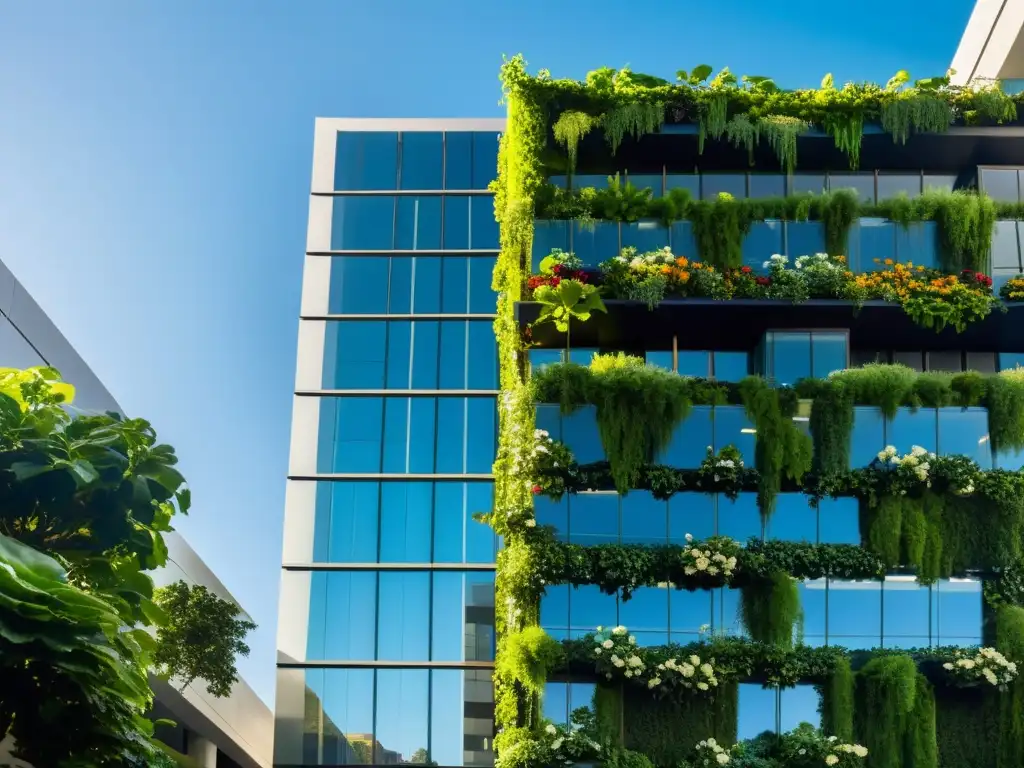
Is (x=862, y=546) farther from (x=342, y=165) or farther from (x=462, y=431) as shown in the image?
(x=342, y=165)

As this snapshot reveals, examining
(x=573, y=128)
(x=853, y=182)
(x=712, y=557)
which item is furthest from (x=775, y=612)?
(x=573, y=128)

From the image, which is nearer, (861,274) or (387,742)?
(861,274)

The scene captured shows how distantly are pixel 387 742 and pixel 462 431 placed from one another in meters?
9.89

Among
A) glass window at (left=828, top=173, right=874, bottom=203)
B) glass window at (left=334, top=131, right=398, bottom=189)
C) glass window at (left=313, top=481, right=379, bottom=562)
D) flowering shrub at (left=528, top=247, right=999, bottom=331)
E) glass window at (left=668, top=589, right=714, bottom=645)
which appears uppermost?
glass window at (left=334, top=131, right=398, bottom=189)

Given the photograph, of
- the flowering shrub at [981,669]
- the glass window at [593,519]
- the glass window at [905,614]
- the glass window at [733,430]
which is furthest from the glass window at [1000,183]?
the glass window at [593,519]

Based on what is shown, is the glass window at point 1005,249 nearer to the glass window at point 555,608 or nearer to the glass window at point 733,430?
the glass window at point 733,430

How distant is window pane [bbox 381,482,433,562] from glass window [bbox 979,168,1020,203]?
20609mm

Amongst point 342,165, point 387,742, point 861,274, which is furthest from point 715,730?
point 342,165

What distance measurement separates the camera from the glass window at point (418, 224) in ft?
162

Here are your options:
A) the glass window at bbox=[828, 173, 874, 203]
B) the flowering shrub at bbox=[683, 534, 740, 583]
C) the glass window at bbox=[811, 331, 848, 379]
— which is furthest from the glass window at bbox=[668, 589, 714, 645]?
the glass window at bbox=[828, 173, 874, 203]

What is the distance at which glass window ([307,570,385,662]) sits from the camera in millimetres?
44562

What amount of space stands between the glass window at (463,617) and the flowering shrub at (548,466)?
17.4 m

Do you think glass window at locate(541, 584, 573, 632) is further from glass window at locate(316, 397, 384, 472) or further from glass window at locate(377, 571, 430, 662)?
glass window at locate(316, 397, 384, 472)

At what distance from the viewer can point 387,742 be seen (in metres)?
43.9
